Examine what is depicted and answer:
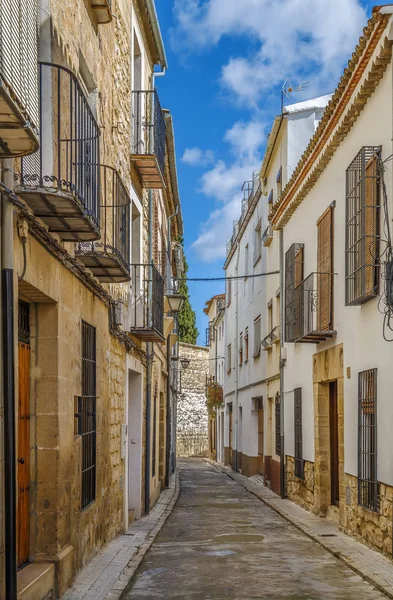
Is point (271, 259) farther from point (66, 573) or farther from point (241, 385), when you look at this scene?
point (66, 573)

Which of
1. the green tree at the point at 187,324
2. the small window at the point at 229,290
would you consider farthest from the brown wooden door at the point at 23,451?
the green tree at the point at 187,324

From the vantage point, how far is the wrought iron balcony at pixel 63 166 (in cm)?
611

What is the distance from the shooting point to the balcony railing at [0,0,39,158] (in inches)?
168

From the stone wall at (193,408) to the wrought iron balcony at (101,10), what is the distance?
35351 mm

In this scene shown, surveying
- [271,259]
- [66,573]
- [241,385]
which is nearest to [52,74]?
[66,573]

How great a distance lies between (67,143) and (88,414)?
348 cm

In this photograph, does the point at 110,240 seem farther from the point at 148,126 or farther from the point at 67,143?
the point at 148,126

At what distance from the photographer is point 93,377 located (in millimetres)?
9602

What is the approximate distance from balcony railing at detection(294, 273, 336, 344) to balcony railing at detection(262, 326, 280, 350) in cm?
498

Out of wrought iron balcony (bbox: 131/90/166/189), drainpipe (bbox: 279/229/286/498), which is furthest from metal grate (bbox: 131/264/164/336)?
drainpipe (bbox: 279/229/286/498)

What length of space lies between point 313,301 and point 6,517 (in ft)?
30.9

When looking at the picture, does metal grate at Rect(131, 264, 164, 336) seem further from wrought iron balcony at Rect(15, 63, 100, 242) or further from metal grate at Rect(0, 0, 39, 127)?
metal grate at Rect(0, 0, 39, 127)

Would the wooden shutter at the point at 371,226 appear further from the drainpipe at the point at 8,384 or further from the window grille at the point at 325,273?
the drainpipe at the point at 8,384

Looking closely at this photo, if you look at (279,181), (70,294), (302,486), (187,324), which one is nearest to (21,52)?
(70,294)
